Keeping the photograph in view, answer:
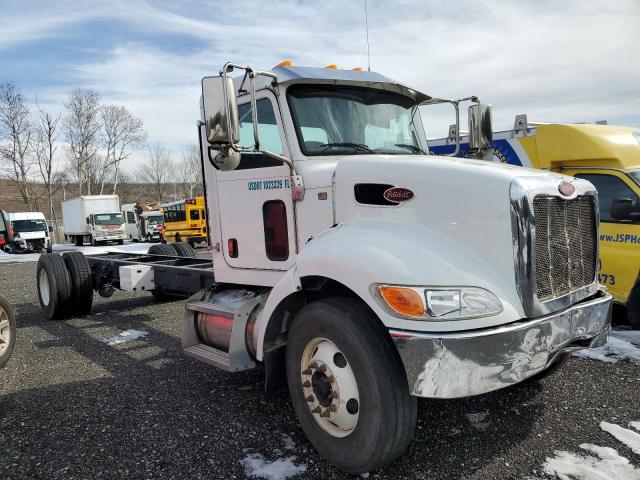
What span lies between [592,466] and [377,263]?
1.80 m

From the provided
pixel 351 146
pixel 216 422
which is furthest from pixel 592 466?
pixel 351 146

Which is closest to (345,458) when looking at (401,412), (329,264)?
(401,412)

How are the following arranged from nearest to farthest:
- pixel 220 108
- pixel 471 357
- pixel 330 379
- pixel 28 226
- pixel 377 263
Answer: pixel 471 357 → pixel 377 263 → pixel 330 379 → pixel 220 108 → pixel 28 226

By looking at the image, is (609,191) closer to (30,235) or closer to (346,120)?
(346,120)

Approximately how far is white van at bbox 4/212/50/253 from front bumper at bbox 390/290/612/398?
3006 cm

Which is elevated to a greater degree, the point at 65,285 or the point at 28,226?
the point at 28,226

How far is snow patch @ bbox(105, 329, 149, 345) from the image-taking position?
20.0 feet

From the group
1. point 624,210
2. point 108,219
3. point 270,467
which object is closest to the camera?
point 270,467

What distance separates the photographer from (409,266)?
258cm

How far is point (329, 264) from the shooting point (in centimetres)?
286

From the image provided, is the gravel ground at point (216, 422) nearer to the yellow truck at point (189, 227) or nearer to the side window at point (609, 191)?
the side window at point (609, 191)

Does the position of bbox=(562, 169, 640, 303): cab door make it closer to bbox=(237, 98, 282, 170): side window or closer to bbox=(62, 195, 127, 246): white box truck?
bbox=(237, 98, 282, 170): side window

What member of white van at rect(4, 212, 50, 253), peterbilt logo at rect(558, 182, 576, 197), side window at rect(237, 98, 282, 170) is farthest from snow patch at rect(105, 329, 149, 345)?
white van at rect(4, 212, 50, 253)

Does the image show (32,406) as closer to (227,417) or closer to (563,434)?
(227,417)
